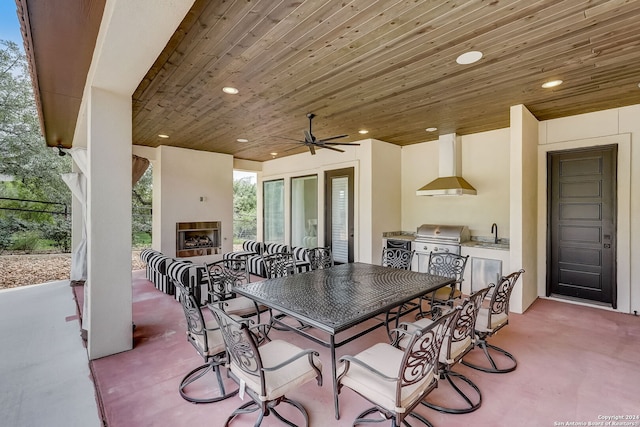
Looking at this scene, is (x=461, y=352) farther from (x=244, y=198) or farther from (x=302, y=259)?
(x=244, y=198)

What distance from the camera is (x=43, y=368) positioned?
2475 millimetres

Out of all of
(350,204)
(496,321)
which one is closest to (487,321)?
(496,321)

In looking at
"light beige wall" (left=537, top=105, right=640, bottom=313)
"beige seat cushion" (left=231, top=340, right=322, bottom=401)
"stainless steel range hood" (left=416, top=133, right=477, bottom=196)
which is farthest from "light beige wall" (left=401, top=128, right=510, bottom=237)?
"beige seat cushion" (left=231, top=340, right=322, bottom=401)

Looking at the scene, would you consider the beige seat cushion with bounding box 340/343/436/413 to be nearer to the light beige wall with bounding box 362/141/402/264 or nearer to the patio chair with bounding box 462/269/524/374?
the patio chair with bounding box 462/269/524/374

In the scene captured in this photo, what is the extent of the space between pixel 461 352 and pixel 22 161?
31.6 ft

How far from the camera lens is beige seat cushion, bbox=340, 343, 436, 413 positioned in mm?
1512

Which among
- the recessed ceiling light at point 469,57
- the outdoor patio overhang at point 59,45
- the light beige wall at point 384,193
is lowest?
the light beige wall at point 384,193

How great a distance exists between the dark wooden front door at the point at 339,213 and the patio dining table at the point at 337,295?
2.54 meters

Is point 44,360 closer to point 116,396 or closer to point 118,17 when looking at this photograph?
point 116,396

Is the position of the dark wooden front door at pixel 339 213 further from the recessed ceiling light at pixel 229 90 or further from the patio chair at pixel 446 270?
the recessed ceiling light at pixel 229 90

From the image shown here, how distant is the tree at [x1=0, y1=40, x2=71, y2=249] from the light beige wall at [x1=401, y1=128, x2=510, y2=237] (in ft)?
27.9

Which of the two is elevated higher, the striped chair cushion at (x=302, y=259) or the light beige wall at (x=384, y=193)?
the light beige wall at (x=384, y=193)

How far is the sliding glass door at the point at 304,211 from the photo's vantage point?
6.80 meters

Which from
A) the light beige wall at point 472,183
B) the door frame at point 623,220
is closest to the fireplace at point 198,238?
the light beige wall at point 472,183
